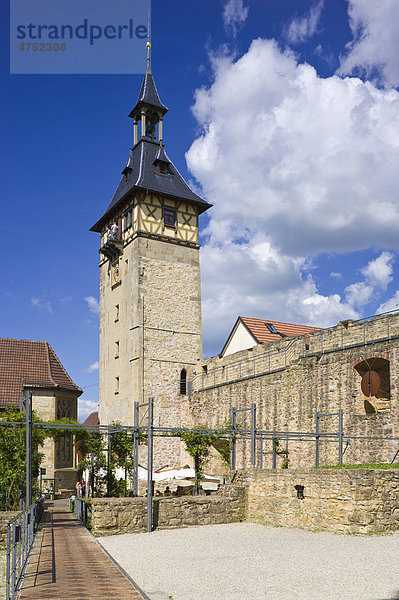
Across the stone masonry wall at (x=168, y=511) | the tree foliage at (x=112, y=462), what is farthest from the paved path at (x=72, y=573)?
the tree foliage at (x=112, y=462)

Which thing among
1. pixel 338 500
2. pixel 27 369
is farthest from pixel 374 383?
pixel 27 369

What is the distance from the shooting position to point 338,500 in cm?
1209

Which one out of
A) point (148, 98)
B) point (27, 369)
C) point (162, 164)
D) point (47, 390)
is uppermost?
point (148, 98)

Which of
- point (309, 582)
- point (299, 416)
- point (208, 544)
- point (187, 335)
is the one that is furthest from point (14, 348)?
point (309, 582)

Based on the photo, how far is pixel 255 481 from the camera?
15.0 metres

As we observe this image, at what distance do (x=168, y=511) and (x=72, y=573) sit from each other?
18.7ft

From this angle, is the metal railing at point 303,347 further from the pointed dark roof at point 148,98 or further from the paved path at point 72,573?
the pointed dark roof at point 148,98

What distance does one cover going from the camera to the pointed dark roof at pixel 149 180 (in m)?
32.0

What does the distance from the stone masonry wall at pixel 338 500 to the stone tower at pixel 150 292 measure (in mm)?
16439

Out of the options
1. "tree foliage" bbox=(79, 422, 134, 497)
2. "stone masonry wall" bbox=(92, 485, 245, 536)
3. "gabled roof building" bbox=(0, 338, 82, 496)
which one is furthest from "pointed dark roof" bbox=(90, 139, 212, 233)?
"stone masonry wall" bbox=(92, 485, 245, 536)

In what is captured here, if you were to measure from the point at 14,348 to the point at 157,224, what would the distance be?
11.5 m

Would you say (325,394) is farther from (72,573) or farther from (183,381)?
(72,573)

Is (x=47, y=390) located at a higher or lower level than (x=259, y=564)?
higher

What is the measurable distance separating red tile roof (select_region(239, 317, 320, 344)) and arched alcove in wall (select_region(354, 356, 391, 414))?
1213 cm
